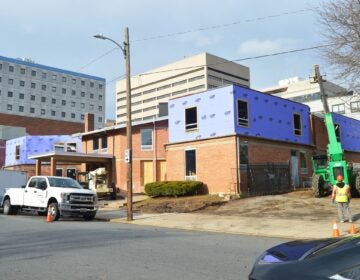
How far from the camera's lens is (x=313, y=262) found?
136 inches

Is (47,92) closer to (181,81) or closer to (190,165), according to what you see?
(181,81)

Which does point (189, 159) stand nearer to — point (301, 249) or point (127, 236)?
point (127, 236)

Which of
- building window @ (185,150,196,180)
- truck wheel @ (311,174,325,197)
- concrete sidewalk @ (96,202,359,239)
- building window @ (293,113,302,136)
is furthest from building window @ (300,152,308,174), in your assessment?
concrete sidewalk @ (96,202,359,239)

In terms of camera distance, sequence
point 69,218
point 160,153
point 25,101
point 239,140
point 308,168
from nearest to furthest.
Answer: point 69,218, point 239,140, point 308,168, point 160,153, point 25,101

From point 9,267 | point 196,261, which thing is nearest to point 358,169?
point 196,261

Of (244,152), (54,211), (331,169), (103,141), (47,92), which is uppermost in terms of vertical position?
(47,92)

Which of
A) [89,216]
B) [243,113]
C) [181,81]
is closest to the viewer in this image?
[89,216]

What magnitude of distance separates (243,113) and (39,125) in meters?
63.4

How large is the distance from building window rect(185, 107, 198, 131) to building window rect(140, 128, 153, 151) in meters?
6.64

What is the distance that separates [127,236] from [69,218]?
8913mm

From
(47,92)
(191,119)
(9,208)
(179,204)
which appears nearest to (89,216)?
(9,208)

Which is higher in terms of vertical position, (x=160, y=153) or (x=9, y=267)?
(x=160, y=153)

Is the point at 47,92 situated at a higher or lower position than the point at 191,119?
higher

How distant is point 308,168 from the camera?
109 ft
